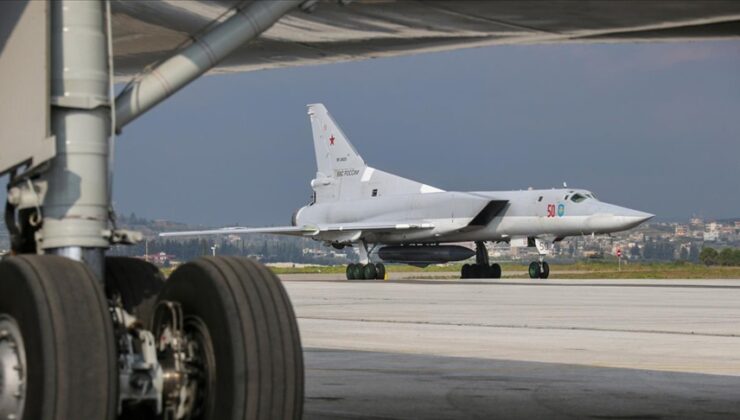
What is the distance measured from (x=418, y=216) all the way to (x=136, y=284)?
40.8 meters

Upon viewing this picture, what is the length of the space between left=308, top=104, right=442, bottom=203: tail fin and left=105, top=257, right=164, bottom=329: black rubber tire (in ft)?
139

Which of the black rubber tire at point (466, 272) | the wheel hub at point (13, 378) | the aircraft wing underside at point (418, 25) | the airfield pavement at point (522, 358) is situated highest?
the aircraft wing underside at point (418, 25)

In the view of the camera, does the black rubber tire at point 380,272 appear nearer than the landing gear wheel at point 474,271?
Yes

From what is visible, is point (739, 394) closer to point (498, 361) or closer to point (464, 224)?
point (498, 361)

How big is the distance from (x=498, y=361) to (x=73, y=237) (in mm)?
7180

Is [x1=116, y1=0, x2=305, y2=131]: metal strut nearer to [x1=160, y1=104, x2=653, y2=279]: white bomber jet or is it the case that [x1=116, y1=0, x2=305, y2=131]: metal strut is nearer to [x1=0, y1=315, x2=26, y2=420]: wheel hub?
[x1=0, y1=315, x2=26, y2=420]: wheel hub

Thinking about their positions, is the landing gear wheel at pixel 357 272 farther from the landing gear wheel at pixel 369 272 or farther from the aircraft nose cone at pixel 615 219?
the aircraft nose cone at pixel 615 219

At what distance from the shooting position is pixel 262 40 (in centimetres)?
558

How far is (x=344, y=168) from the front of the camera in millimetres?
48188

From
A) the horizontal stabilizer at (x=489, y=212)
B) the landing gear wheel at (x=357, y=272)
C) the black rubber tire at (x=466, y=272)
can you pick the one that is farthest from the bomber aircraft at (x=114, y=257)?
the black rubber tire at (x=466, y=272)

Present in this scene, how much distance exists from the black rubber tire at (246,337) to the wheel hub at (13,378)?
1.93 feet

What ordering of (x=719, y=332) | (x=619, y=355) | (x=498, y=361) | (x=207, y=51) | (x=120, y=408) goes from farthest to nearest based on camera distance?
(x=719, y=332) → (x=619, y=355) → (x=498, y=361) → (x=207, y=51) → (x=120, y=408)

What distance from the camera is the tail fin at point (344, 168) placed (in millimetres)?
47562

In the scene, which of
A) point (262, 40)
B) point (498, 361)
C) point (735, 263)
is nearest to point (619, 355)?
point (498, 361)
